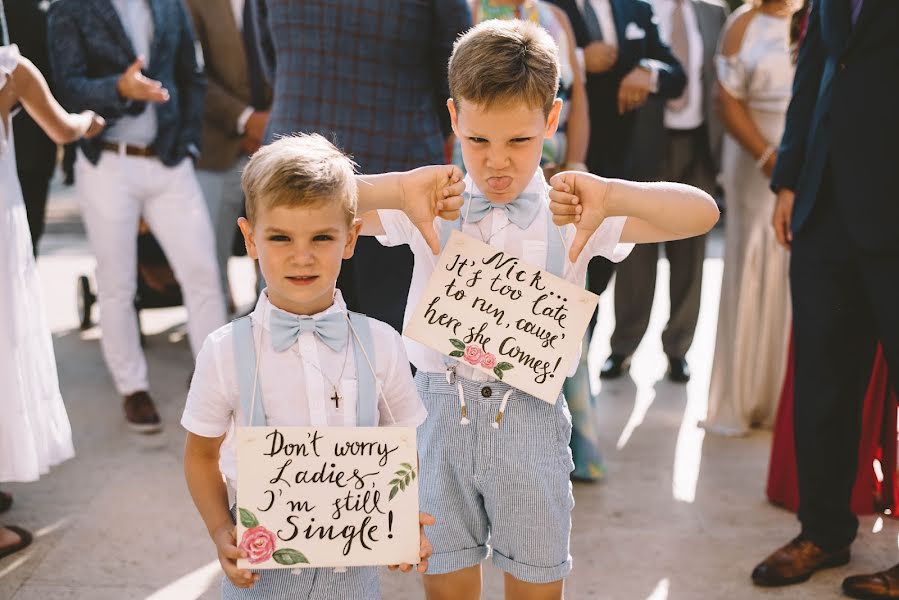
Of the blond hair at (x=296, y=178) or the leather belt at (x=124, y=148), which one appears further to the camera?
the leather belt at (x=124, y=148)

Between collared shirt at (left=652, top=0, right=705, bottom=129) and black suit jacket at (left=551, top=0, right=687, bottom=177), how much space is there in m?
0.17

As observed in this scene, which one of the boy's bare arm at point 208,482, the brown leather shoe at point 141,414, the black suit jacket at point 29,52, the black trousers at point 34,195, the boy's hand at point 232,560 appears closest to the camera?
the boy's hand at point 232,560

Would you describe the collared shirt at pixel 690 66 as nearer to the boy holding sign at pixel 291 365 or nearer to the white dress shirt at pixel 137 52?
the white dress shirt at pixel 137 52

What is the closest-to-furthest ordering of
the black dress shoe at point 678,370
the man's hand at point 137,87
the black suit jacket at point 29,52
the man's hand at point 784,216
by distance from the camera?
1. the man's hand at point 784,216
2. the man's hand at point 137,87
3. the black suit jacket at point 29,52
4. the black dress shoe at point 678,370

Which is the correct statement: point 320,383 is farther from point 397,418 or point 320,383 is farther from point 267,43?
point 267,43

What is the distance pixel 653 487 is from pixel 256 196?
2.42 metres

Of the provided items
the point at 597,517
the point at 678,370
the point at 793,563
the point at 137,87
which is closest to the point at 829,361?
the point at 793,563

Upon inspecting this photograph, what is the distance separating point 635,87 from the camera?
14.7ft

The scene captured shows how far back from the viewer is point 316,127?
3074 millimetres

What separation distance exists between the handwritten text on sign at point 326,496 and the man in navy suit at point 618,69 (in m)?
3.04

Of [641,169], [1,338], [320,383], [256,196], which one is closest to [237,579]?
[320,383]

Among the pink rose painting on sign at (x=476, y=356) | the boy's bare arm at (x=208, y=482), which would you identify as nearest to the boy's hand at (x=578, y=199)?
the pink rose painting on sign at (x=476, y=356)

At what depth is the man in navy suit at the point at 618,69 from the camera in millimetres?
4426

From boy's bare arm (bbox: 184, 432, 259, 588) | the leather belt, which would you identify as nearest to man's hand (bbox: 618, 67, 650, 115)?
the leather belt
